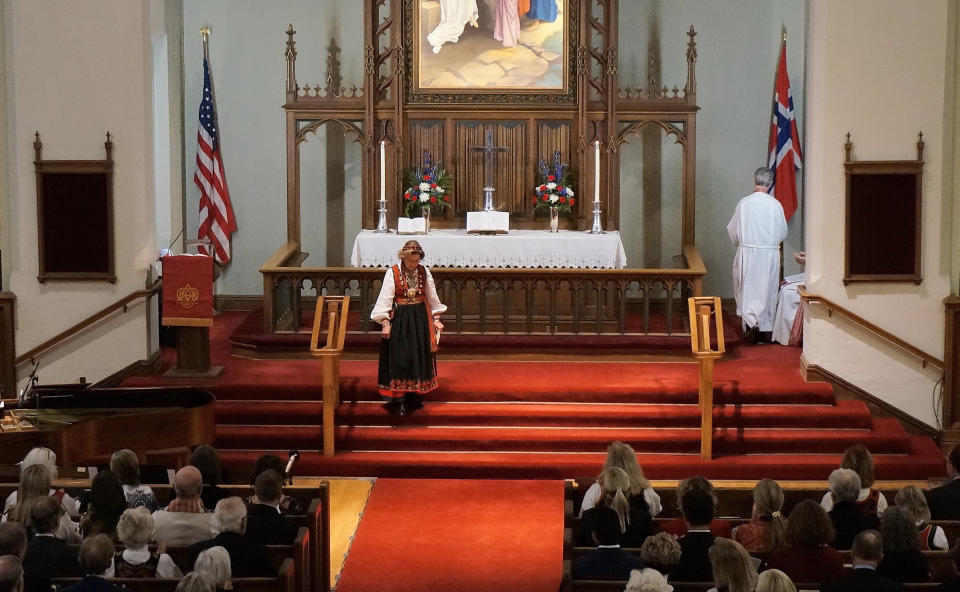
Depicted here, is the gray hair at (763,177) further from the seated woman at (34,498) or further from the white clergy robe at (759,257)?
the seated woman at (34,498)

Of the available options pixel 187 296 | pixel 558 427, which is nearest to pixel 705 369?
pixel 558 427

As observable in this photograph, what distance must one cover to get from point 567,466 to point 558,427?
712 millimetres

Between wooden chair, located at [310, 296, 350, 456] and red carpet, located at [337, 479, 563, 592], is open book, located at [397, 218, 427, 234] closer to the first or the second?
wooden chair, located at [310, 296, 350, 456]

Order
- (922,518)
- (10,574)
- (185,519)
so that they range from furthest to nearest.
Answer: (185,519) → (922,518) → (10,574)

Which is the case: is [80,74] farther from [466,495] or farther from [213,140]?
[466,495]

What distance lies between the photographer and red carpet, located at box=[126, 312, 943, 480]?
11070 mm

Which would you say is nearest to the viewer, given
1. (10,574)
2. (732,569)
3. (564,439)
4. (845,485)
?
(10,574)

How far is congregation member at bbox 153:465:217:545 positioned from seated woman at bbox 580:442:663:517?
215cm

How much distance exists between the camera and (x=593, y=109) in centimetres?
1495

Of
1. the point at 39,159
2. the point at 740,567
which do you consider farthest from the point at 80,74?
the point at 740,567

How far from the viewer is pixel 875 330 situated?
39.4ft

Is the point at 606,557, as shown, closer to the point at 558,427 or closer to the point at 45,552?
the point at 45,552

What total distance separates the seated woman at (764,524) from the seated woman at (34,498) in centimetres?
348

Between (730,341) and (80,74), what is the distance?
6836 mm
